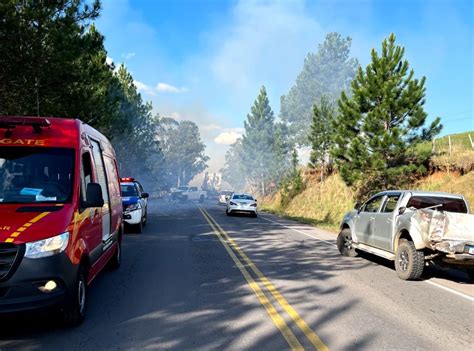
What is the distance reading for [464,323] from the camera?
5.63 m

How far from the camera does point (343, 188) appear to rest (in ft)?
102

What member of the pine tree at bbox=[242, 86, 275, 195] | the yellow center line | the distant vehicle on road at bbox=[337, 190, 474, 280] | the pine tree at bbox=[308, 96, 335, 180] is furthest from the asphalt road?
the pine tree at bbox=[242, 86, 275, 195]

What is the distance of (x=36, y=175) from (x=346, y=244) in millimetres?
8059

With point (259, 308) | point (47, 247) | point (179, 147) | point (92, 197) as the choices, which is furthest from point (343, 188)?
point (179, 147)

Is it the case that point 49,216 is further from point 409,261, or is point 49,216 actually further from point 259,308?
point 409,261

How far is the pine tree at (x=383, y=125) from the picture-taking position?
2045 cm

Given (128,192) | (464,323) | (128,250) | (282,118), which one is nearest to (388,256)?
(464,323)

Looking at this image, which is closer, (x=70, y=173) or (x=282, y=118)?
(x=70, y=173)

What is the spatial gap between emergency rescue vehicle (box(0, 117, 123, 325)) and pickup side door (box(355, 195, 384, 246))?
605cm

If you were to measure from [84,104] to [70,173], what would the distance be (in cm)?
1384

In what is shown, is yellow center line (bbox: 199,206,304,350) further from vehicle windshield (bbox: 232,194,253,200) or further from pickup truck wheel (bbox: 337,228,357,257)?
vehicle windshield (bbox: 232,194,253,200)

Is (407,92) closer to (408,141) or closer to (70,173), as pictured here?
(408,141)

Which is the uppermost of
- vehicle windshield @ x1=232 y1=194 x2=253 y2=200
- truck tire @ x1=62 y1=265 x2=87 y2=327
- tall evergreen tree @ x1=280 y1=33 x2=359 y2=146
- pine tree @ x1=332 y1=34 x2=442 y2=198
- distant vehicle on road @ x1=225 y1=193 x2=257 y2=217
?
tall evergreen tree @ x1=280 y1=33 x2=359 y2=146

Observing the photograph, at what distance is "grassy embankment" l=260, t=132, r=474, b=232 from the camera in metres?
22.3
